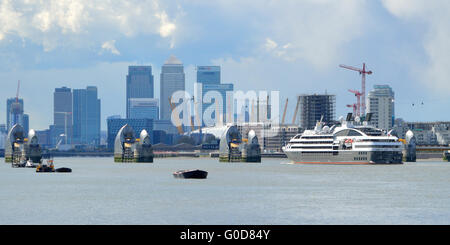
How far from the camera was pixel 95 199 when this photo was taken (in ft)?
297

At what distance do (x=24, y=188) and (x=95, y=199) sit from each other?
81.4ft

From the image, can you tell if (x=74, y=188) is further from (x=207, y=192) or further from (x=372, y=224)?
(x=372, y=224)

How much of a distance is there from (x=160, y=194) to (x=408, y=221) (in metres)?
38.5

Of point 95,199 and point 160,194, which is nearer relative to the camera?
point 95,199

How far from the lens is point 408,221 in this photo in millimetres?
67562

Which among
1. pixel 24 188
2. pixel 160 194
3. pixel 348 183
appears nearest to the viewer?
pixel 160 194
